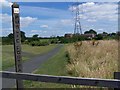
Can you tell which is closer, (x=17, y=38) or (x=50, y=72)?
(x=17, y=38)

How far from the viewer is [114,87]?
182 inches

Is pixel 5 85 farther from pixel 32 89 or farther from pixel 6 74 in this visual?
pixel 6 74

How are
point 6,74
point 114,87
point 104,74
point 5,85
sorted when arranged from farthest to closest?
point 5,85
point 104,74
point 6,74
point 114,87

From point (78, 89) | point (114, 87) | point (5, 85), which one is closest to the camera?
point (114, 87)

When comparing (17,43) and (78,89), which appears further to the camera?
(78,89)

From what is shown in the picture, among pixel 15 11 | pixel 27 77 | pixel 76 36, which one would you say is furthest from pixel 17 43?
pixel 76 36

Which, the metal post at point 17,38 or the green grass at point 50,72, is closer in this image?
the metal post at point 17,38

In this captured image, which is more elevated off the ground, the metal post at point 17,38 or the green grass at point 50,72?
the metal post at point 17,38

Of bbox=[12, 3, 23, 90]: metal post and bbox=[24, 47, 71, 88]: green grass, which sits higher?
bbox=[12, 3, 23, 90]: metal post

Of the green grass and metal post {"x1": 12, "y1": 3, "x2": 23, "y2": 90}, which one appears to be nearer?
metal post {"x1": 12, "y1": 3, "x2": 23, "y2": 90}

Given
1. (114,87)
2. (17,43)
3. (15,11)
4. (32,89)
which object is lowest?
(32,89)

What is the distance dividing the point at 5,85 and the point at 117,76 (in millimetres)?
5081

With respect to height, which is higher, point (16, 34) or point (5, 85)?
point (16, 34)

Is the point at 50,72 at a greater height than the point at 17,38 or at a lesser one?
lesser
